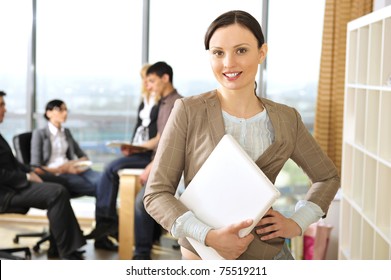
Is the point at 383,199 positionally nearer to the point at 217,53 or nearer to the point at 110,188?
the point at 217,53

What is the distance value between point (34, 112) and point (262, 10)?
224 centimetres

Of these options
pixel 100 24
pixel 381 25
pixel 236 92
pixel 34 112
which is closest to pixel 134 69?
pixel 100 24

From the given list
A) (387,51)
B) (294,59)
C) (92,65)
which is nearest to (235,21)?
(387,51)

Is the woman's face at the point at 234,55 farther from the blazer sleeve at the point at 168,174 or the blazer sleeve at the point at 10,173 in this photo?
the blazer sleeve at the point at 10,173

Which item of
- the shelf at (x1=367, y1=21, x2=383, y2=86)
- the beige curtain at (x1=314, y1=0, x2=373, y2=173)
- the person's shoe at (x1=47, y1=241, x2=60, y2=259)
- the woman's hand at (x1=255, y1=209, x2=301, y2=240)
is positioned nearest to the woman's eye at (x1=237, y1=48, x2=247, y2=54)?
the woman's hand at (x1=255, y1=209, x2=301, y2=240)

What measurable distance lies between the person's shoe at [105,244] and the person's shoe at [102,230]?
4 cm

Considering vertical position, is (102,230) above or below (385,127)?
below

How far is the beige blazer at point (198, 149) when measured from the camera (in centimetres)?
166

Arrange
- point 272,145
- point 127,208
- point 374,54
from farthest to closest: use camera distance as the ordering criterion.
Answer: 1. point 127,208
2. point 374,54
3. point 272,145

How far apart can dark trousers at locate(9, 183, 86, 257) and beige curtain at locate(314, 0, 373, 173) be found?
2171 millimetres

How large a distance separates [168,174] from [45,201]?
11.8 feet

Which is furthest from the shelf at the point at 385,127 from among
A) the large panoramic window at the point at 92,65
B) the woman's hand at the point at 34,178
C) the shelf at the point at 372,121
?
the large panoramic window at the point at 92,65

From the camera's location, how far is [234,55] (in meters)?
1.67
